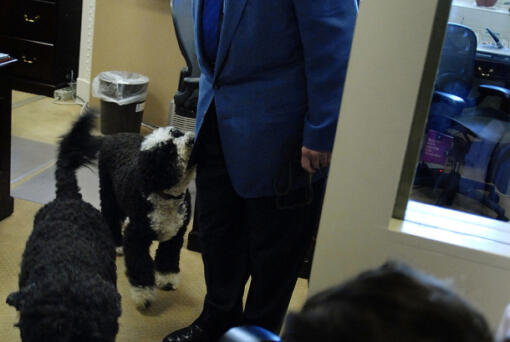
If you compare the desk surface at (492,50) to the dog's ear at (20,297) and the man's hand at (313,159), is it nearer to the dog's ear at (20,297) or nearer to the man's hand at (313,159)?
the man's hand at (313,159)

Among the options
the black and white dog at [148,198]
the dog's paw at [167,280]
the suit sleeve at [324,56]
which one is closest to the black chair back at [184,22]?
the black and white dog at [148,198]

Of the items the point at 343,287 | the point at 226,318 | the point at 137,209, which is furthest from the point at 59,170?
the point at 343,287

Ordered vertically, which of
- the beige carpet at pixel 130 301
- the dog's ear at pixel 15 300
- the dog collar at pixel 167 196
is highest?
the dog collar at pixel 167 196

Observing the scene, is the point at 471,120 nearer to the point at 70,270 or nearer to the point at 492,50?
the point at 492,50

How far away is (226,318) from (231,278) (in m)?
0.13

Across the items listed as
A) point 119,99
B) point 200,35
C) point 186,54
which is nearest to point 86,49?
point 119,99

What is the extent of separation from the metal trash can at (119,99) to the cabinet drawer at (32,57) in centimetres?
74

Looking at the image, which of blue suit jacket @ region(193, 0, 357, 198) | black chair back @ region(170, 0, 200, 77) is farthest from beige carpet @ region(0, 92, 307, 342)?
black chair back @ region(170, 0, 200, 77)

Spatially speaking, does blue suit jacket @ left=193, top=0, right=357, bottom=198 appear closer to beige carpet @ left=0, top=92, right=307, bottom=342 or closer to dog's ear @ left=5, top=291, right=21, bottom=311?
beige carpet @ left=0, top=92, right=307, bottom=342

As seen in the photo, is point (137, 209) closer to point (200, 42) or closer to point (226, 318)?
point (226, 318)

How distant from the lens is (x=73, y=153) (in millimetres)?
1611

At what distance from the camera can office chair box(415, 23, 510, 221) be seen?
1.20m

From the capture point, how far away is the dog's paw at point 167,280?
6.49ft

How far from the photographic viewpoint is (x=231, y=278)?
159cm
